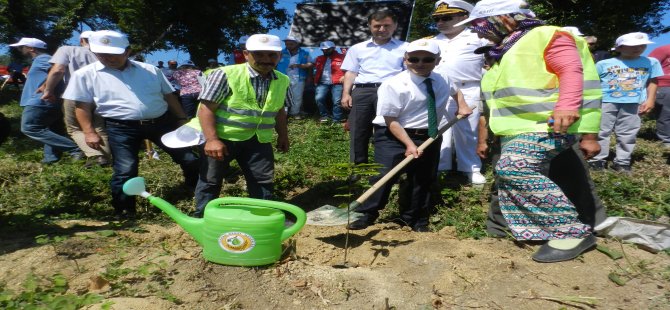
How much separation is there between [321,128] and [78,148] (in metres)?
3.81

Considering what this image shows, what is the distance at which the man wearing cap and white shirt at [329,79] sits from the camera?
29.6 feet

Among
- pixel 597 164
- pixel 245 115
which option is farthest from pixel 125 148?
pixel 597 164

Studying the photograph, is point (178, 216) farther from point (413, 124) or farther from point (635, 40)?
point (635, 40)

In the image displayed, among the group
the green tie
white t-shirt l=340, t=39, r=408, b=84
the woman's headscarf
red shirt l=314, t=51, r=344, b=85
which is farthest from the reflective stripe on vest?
red shirt l=314, t=51, r=344, b=85

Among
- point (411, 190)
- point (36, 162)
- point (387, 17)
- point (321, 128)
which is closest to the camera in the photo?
point (411, 190)

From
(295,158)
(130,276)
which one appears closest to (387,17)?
(295,158)

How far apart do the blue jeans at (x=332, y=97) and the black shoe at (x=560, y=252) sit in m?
6.41

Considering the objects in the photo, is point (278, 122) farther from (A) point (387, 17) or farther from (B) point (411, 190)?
(A) point (387, 17)

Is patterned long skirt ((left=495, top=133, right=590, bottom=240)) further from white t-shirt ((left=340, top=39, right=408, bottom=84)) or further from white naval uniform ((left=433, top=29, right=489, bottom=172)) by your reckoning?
white t-shirt ((left=340, top=39, right=408, bottom=84))

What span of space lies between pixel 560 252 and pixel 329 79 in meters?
6.94

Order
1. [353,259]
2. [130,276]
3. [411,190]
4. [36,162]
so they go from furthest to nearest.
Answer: [36,162] < [411,190] < [353,259] < [130,276]

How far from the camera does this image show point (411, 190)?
3861 millimetres

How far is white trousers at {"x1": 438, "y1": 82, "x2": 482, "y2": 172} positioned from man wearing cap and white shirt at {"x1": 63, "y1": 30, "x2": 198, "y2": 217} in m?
2.87

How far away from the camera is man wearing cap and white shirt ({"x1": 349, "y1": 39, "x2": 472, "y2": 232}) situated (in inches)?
138
